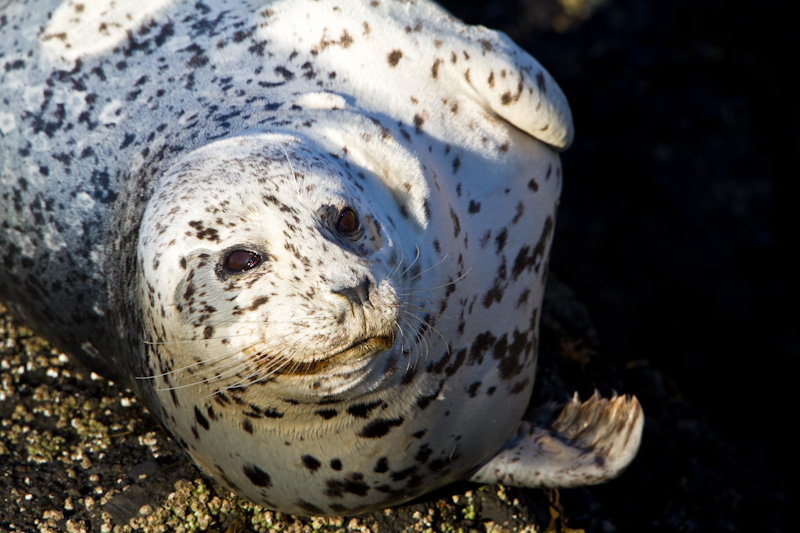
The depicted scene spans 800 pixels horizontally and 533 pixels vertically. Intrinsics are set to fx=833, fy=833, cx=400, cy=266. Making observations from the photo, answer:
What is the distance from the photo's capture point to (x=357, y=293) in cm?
224

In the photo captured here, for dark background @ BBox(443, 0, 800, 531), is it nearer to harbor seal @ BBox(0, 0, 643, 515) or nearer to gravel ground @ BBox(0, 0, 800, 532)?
gravel ground @ BBox(0, 0, 800, 532)

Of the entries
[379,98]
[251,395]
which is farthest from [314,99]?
[251,395]

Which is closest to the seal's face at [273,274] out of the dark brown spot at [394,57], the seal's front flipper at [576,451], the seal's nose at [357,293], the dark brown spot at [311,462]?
the seal's nose at [357,293]

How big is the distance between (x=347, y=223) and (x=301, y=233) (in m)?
0.16

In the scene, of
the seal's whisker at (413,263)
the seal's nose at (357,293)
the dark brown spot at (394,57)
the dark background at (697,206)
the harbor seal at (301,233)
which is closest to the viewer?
the seal's nose at (357,293)

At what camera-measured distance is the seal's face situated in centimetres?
225

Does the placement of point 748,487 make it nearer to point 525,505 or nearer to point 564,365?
point 564,365

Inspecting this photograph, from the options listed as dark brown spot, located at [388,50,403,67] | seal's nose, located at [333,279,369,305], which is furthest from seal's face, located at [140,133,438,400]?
dark brown spot, located at [388,50,403,67]

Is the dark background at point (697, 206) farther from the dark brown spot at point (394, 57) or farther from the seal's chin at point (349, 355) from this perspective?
the seal's chin at point (349, 355)

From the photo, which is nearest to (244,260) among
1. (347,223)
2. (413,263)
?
(347,223)

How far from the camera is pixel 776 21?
6293 mm

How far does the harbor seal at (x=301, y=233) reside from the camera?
7.75ft

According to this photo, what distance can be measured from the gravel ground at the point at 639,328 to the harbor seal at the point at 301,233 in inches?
9.6

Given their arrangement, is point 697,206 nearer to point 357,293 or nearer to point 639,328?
point 639,328
